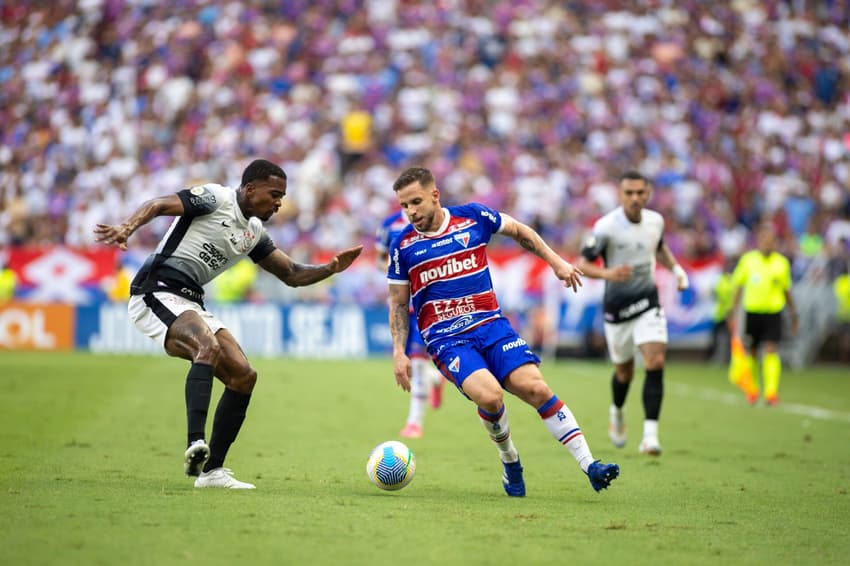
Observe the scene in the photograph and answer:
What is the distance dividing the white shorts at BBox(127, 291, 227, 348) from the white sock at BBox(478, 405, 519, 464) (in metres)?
2.10

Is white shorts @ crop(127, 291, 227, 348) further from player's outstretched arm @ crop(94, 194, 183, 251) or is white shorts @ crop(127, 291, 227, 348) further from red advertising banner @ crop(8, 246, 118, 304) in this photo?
red advertising banner @ crop(8, 246, 118, 304)

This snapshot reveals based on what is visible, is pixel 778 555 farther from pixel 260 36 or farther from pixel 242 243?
pixel 260 36

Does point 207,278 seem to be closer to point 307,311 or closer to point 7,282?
point 307,311

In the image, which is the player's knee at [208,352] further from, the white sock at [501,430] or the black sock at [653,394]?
the black sock at [653,394]

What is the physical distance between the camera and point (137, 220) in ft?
26.2

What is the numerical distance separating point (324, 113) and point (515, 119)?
5042 millimetres

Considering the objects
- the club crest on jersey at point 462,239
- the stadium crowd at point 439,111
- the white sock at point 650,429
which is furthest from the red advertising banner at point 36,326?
the club crest on jersey at point 462,239

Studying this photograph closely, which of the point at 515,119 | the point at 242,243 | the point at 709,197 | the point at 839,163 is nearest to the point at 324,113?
the point at 515,119

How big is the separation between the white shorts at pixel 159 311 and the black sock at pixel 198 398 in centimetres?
47

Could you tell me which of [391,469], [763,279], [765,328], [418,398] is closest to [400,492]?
[391,469]

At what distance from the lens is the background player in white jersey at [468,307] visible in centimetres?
843

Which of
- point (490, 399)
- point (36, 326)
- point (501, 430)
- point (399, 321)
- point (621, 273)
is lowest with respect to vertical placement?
point (501, 430)

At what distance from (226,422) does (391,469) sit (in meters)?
1.28

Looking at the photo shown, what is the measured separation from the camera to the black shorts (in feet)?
61.1
